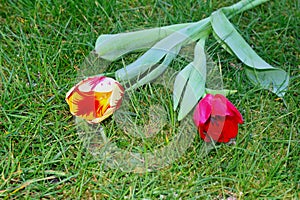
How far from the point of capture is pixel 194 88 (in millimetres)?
1233

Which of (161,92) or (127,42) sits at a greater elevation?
(127,42)

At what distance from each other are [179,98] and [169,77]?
162 mm

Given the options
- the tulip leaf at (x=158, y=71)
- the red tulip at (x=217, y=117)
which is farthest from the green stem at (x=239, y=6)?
the red tulip at (x=217, y=117)

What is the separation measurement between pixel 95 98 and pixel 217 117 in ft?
0.87

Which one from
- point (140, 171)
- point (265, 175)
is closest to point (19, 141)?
point (140, 171)

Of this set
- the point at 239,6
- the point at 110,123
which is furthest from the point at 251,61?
the point at 110,123

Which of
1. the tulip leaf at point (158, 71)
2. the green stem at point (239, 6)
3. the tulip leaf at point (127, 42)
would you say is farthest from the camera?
the green stem at point (239, 6)

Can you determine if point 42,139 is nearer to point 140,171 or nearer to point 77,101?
point 77,101

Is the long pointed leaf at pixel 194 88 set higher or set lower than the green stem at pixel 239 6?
higher

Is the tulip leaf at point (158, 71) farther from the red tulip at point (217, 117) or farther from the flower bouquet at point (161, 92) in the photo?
the red tulip at point (217, 117)

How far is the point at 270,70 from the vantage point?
1411 mm

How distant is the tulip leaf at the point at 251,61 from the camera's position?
1398 mm

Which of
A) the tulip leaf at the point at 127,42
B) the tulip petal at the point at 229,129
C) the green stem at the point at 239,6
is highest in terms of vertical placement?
the tulip leaf at the point at 127,42

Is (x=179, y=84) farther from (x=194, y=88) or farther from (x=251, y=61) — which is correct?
(x=251, y=61)
